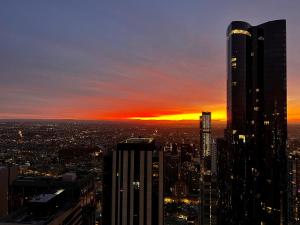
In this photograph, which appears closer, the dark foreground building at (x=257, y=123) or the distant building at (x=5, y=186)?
the distant building at (x=5, y=186)

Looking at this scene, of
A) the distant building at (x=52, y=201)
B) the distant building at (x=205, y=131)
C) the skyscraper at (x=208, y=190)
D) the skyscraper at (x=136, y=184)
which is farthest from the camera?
the distant building at (x=205, y=131)

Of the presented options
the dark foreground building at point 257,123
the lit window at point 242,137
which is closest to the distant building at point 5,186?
the dark foreground building at point 257,123

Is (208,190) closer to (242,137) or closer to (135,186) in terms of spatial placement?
(242,137)

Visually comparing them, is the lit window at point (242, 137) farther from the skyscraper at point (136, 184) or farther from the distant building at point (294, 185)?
the skyscraper at point (136, 184)

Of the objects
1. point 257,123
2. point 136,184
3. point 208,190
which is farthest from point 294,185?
point 136,184

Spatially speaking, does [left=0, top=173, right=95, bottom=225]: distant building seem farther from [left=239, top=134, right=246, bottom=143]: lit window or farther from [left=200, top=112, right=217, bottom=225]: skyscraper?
[left=239, top=134, right=246, bottom=143]: lit window

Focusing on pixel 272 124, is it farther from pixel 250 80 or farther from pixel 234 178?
pixel 234 178

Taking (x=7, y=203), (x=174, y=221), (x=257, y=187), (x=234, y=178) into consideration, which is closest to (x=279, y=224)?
(x=257, y=187)
